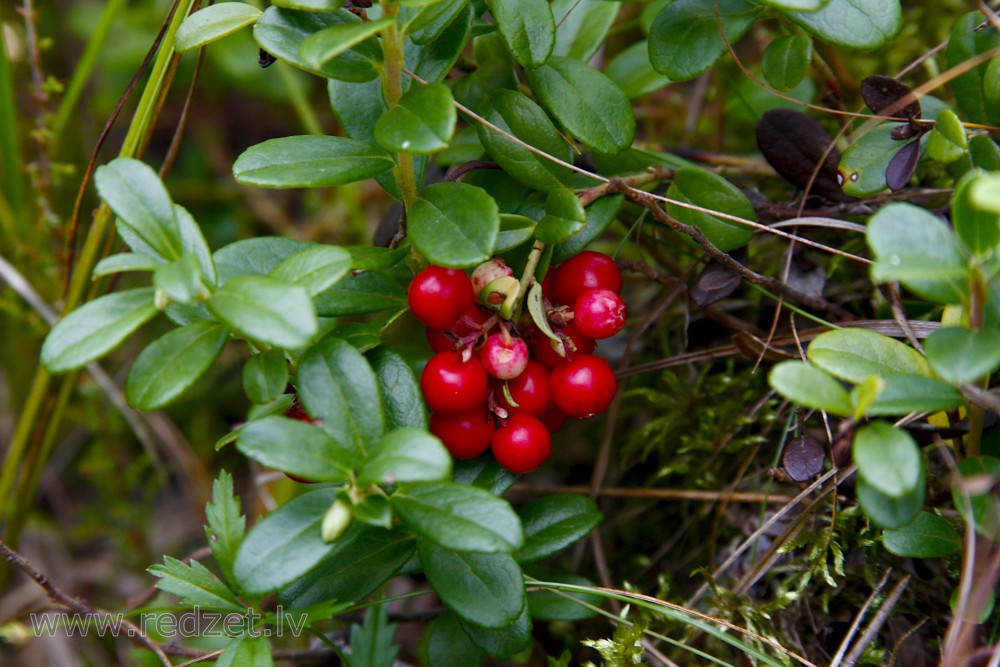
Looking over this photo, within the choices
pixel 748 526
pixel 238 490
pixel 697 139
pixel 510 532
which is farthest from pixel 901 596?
pixel 238 490

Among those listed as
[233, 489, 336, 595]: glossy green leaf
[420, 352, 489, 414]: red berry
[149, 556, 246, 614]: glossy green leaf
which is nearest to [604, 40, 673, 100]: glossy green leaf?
[420, 352, 489, 414]: red berry

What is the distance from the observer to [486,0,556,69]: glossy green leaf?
1713 millimetres

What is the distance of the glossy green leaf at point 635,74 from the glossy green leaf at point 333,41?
99 centimetres

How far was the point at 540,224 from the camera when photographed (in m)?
1.71

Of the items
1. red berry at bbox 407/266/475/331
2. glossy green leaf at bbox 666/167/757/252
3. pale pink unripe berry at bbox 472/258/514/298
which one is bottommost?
glossy green leaf at bbox 666/167/757/252

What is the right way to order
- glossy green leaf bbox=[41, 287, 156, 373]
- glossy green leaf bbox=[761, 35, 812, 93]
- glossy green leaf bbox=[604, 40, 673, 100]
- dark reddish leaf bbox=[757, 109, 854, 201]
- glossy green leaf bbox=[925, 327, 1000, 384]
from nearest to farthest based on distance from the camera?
1. glossy green leaf bbox=[925, 327, 1000, 384]
2. glossy green leaf bbox=[41, 287, 156, 373]
3. glossy green leaf bbox=[761, 35, 812, 93]
4. dark reddish leaf bbox=[757, 109, 854, 201]
5. glossy green leaf bbox=[604, 40, 673, 100]

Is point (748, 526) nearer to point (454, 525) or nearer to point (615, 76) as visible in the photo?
point (454, 525)

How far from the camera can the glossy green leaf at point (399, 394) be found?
1665 mm

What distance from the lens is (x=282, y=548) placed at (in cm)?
145

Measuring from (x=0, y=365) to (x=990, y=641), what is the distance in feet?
12.5

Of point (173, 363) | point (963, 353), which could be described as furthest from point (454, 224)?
point (963, 353)

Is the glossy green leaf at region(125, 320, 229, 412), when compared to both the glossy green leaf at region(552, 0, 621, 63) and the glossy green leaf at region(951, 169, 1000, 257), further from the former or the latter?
the glossy green leaf at region(951, 169, 1000, 257)

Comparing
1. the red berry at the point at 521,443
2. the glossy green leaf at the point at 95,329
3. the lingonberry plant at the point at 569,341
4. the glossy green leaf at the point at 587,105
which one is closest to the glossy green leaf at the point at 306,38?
the lingonberry plant at the point at 569,341

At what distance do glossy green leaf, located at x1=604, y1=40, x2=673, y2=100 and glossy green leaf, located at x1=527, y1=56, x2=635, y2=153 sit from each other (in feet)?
1.26
